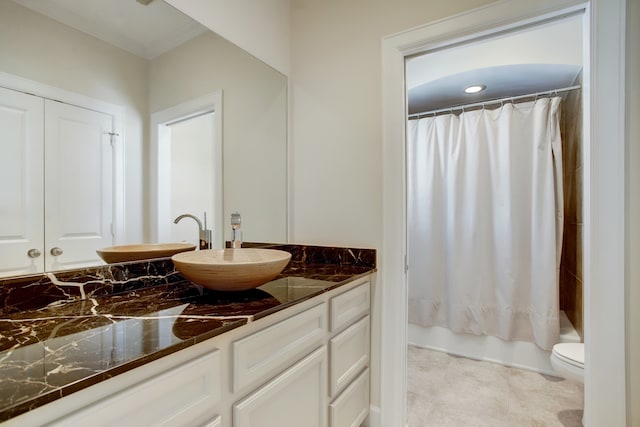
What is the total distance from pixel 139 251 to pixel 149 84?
0.69 meters

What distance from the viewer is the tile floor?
1.70 metres

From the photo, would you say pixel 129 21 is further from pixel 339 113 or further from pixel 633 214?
Result: pixel 633 214

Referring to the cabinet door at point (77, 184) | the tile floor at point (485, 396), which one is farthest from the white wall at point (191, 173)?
the tile floor at point (485, 396)

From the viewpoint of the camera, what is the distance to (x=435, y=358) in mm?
2449

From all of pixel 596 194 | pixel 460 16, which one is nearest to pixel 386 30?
pixel 460 16

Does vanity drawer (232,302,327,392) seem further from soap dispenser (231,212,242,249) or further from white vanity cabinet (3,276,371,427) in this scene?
soap dispenser (231,212,242,249)

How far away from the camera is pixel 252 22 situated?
1657 millimetres

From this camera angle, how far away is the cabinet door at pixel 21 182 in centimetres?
86

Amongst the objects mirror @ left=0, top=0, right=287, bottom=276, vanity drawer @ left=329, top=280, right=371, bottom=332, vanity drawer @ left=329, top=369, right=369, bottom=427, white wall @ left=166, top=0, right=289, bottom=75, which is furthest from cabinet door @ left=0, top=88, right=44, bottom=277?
vanity drawer @ left=329, top=369, right=369, bottom=427

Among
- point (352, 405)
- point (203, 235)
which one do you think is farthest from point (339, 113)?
point (352, 405)

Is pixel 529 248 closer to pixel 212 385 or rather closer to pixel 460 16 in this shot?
pixel 460 16

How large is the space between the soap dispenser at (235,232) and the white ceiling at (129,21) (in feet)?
2.54

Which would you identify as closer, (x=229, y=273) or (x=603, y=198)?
(x=229, y=273)

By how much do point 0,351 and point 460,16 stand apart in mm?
1901
